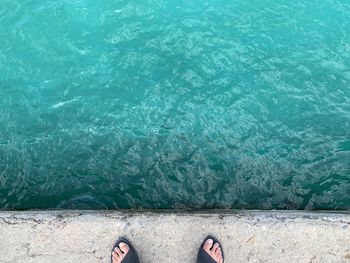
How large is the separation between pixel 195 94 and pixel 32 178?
1.60 metres

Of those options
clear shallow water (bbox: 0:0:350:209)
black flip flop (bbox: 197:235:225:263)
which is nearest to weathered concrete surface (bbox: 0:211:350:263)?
black flip flop (bbox: 197:235:225:263)

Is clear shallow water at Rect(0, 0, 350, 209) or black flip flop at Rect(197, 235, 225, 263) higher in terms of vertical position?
clear shallow water at Rect(0, 0, 350, 209)

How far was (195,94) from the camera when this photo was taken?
3.80 m

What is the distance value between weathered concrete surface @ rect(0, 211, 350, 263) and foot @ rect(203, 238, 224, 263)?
68 millimetres

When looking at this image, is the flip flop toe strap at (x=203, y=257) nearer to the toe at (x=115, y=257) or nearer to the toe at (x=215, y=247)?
the toe at (x=215, y=247)

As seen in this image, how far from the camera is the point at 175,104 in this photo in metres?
3.77

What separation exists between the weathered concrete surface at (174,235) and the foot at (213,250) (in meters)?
0.07

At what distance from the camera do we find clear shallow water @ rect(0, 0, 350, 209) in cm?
343

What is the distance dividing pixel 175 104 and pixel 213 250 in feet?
4.88

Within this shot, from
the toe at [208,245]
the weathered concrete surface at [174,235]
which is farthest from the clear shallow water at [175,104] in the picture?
the toe at [208,245]

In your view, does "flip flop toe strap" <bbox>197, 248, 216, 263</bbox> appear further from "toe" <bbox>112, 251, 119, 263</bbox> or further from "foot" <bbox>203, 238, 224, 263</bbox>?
"toe" <bbox>112, 251, 119, 263</bbox>

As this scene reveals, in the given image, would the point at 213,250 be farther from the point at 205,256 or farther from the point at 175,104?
the point at 175,104

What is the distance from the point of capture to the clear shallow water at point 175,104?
3.43 meters

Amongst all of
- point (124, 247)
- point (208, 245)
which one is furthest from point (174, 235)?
point (124, 247)
